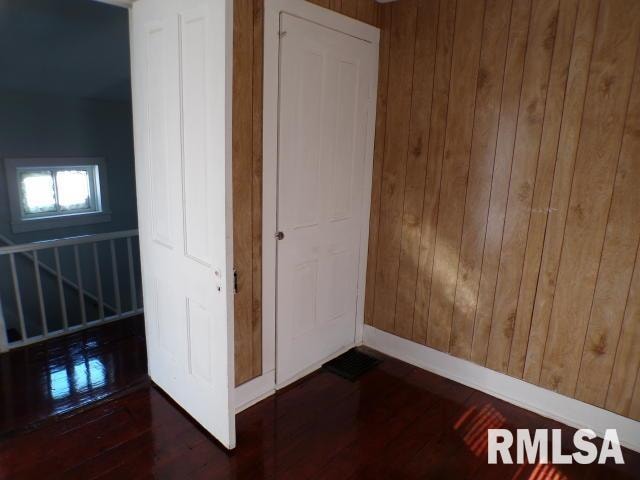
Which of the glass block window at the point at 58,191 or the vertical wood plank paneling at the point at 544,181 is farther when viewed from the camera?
the glass block window at the point at 58,191

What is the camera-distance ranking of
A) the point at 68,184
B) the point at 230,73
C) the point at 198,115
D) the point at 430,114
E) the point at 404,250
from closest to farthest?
the point at 230,73 → the point at 198,115 → the point at 430,114 → the point at 404,250 → the point at 68,184

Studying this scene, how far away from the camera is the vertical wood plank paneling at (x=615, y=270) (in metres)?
1.90

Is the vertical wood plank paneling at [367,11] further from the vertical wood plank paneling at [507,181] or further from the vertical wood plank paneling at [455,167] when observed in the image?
the vertical wood plank paneling at [455,167]

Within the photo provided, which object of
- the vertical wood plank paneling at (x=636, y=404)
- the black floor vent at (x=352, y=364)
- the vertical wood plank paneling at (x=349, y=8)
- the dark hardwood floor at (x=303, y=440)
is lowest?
the dark hardwood floor at (x=303, y=440)

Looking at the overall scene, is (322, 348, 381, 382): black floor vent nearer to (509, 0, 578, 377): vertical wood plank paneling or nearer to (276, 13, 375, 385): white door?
(276, 13, 375, 385): white door

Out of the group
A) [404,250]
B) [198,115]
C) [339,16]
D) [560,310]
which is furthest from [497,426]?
[339,16]

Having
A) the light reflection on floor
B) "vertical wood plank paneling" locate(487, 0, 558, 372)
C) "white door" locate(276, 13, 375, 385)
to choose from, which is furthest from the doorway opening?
"vertical wood plank paneling" locate(487, 0, 558, 372)

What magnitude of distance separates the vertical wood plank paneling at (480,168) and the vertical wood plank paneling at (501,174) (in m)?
0.03

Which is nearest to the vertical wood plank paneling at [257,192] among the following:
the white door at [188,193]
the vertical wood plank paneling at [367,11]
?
the white door at [188,193]

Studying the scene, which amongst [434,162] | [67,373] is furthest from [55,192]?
[434,162]

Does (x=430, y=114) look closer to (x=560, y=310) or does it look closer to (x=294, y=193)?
(x=294, y=193)

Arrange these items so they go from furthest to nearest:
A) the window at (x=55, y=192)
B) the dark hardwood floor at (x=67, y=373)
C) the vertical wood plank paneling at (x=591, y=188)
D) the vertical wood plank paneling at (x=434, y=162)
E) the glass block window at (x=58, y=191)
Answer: the glass block window at (x=58, y=191)
the window at (x=55, y=192)
the vertical wood plank paneling at (x=434, y=162)
the dark hardwood floor at (x=67, y=373)
the vertical wood plank paneling at (x=591, y=188)

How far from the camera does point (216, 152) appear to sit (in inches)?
65.8

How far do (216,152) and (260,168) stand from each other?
0.46 meters
